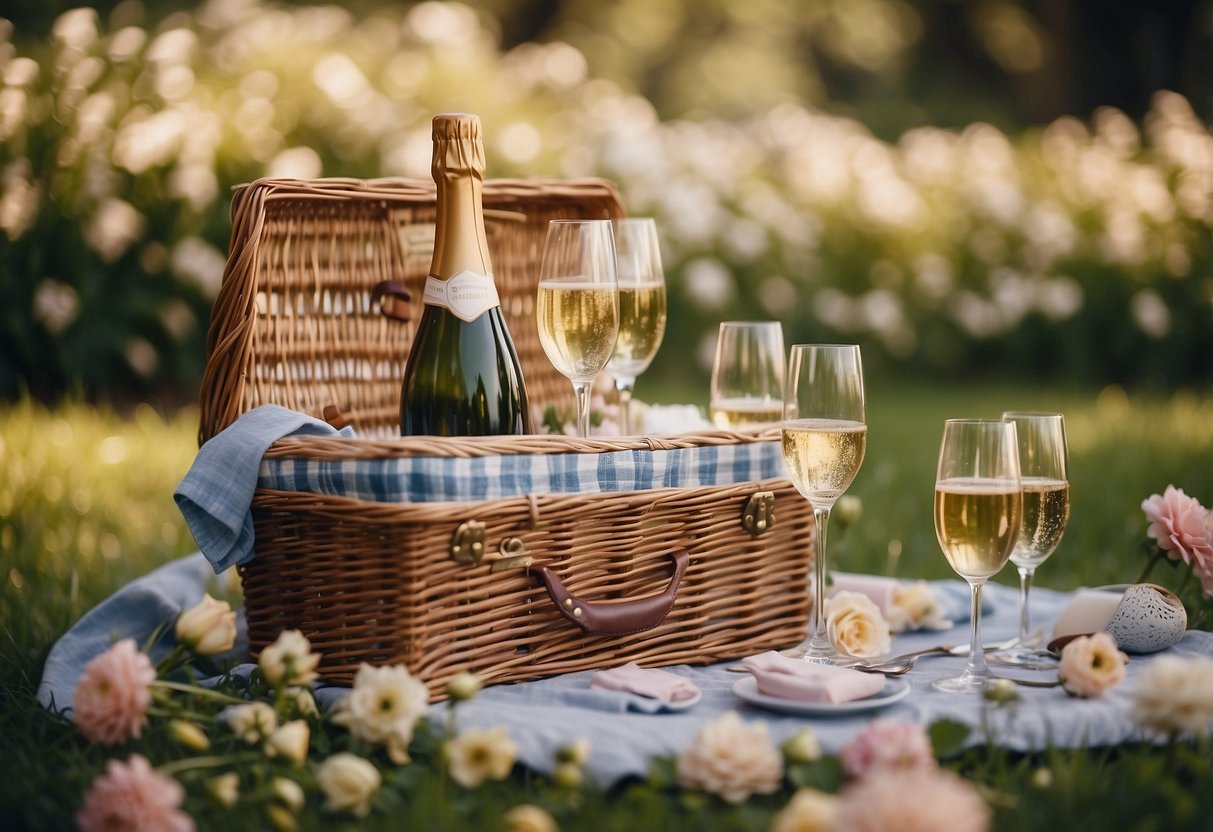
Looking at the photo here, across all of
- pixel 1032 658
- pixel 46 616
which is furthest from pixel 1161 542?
pixel 46 616

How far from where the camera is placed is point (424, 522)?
1.97 metres

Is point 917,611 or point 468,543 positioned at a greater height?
point 468,543

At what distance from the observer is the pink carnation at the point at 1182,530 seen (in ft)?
7.49

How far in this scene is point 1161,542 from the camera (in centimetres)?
233

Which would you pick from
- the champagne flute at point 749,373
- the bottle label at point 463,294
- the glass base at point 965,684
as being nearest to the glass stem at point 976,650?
the glass base at point 965,684

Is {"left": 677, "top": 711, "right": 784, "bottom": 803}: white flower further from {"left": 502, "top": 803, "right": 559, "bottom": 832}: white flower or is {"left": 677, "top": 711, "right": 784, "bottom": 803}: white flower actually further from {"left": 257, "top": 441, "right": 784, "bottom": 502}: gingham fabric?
{"left": 257, "top": 441, "right": 784, "bottom": 502}: gingham fabric

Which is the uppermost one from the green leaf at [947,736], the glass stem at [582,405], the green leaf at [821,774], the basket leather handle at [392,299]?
the basket leather handle at [392,299]

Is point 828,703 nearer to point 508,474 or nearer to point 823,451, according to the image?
point 823,451

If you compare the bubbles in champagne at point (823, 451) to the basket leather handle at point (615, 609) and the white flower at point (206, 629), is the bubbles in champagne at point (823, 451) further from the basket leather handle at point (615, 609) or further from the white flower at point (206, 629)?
the white flower at point (206, 629)

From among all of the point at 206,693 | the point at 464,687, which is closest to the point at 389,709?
the point at 464,687

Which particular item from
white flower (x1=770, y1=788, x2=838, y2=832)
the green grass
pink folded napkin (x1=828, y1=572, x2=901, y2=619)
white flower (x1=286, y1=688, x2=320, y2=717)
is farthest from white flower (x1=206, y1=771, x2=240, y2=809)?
pink folded napkin (x1=828, y1=572, x2=901, y2=619)

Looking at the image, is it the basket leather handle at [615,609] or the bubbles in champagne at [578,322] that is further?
the bubbles in champagne at [578,322]

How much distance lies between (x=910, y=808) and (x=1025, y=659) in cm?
100

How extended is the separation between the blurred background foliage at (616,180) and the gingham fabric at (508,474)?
3.17 meters
